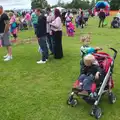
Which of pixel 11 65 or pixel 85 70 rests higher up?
pixel 85 70

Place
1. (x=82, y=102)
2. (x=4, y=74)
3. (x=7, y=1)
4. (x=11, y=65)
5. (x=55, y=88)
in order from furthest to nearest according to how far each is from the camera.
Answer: (x=7, y=1) < (x=11, y=65) < (x=4, y=74) < (x=55, y=88) < (x=82, y=102)

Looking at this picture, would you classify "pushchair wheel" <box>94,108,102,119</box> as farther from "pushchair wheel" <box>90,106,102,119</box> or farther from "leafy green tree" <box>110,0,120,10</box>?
"leafy green tree" <box>110,0,120,10</box>

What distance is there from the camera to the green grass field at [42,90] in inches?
214

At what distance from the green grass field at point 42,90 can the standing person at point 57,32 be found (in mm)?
270

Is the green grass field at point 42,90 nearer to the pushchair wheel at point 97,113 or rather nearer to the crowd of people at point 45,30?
the pushchair wheel at point 97,113

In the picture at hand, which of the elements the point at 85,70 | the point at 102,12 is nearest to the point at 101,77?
the point at 85,70

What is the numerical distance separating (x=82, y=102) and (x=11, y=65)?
405 centimetres

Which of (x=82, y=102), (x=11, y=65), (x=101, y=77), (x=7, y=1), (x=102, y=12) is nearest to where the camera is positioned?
(x=101, y=77)

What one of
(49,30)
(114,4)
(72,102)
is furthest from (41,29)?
(114,4)

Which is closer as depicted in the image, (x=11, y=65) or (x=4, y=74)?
(x=4, y=74)

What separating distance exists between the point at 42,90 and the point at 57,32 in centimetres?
297

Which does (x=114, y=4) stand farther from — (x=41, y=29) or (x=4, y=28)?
(x=41, y=29)

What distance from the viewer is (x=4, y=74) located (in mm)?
8367

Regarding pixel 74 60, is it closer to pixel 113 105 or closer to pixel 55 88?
pixel 55 88
